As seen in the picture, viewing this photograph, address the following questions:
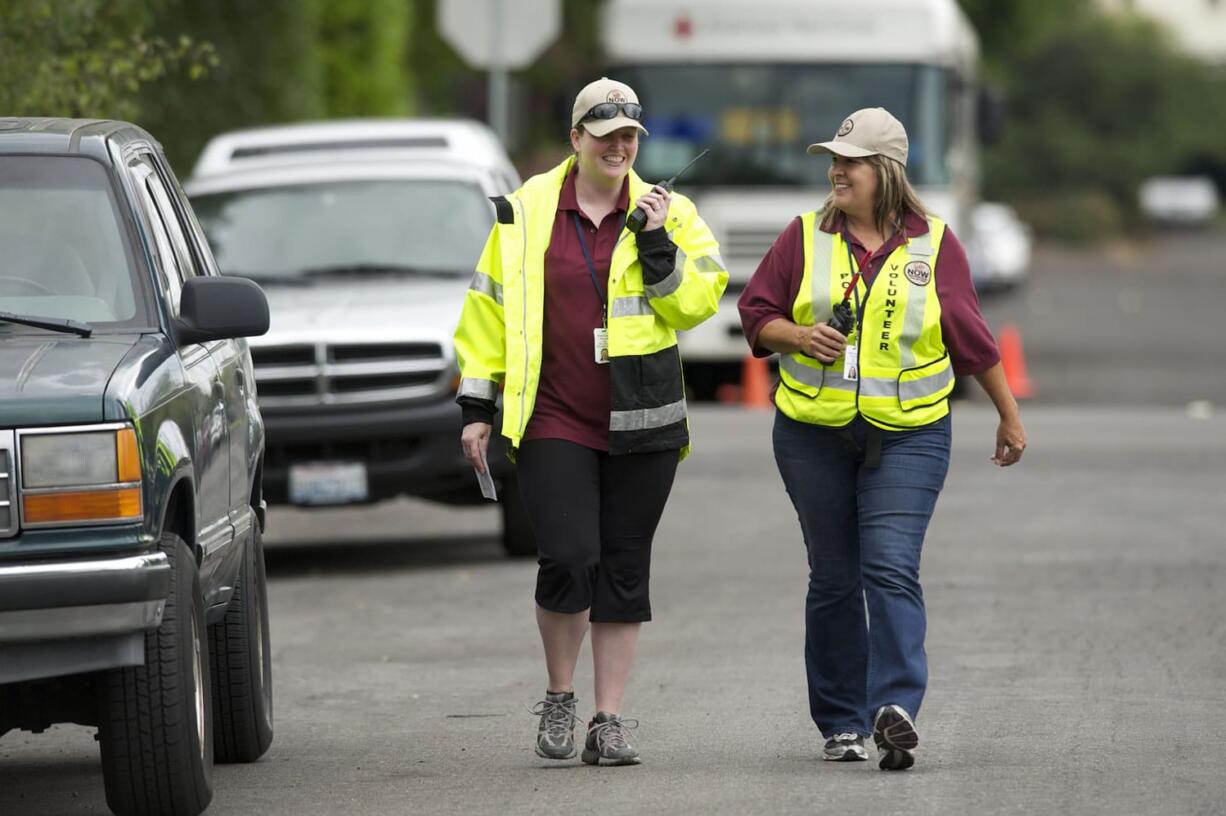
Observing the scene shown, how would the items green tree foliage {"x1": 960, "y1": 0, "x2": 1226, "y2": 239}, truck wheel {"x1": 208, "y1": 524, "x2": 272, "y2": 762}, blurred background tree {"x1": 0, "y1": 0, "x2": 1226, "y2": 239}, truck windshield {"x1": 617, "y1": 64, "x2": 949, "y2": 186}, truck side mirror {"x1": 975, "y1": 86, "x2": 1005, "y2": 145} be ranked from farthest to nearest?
green tree foliage {"x1": 960, "y1": 0, "x2": 1226, "y2": 239}, truck side mirror {"x1": 975, "y1": 86, "x2": 1005, "y2": 145}, truck windshield {"x1": 617, "y1": 64, "x2": 949, "y2": 186}, blurred background tree {"x1": 0, "y1": 0, "x2": 1226, "y2": 239}, truck wheel {"x1": 208, "y1": 524, "x2": 272, "y2": 762}

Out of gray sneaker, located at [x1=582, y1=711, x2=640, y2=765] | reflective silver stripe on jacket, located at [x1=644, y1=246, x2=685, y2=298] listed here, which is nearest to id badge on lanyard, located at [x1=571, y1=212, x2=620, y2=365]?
reflective silver stripe on jacket, located at [x1=644, y1=246, x2=685, y2=298]

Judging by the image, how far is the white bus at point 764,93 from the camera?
22.1 meters

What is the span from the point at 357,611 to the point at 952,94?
39.4ft

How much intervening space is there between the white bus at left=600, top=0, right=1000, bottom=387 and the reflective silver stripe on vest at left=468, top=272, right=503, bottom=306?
48.0 ft

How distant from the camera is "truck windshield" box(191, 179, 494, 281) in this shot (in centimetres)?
1367

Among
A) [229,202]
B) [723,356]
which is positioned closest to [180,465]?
[229,202]

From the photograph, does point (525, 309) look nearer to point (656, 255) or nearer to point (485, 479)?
point (656, 255)

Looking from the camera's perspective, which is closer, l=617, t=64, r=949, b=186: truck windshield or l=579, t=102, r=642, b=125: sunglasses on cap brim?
l=579, t=102, r=642, b=125: sunglasses on cap brim

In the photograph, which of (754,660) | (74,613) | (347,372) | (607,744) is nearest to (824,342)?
(607,744)

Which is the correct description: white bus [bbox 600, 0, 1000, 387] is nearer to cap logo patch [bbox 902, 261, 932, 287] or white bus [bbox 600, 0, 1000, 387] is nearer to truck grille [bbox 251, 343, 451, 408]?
truck grille [bbox 251, 343, 451, 408]

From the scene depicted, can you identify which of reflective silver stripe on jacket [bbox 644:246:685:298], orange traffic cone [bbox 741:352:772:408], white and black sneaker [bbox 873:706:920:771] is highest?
reflective silver stripe on jacket [bbox 644:246:685:298]

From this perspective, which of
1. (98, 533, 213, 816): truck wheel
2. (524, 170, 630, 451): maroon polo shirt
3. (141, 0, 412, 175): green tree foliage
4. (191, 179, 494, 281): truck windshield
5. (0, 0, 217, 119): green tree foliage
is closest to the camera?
(98, 533, 213, 816): truck wheel

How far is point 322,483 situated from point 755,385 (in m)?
10.3

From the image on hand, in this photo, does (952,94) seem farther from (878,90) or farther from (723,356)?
(723,356)
